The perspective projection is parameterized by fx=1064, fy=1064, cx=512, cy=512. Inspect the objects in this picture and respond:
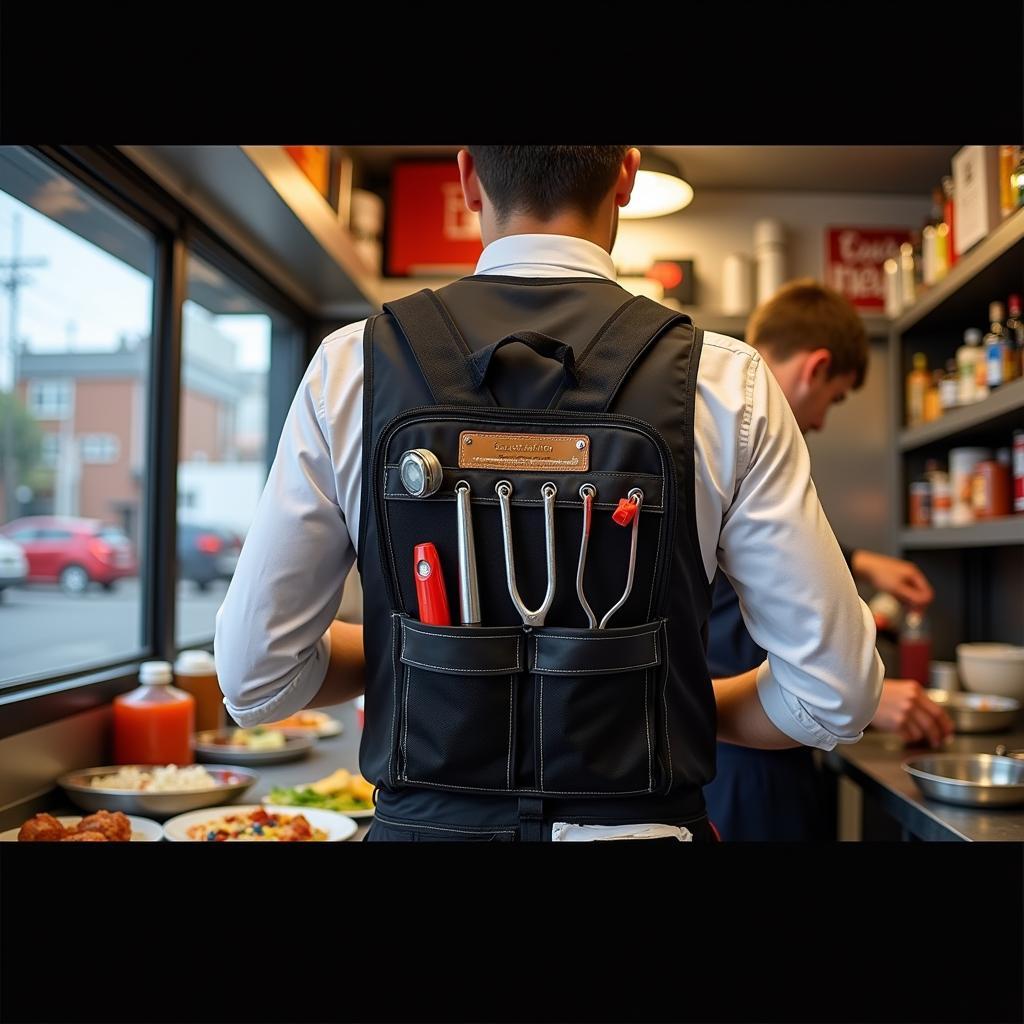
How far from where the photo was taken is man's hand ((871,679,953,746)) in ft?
5.89

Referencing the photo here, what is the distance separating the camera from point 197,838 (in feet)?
4.31

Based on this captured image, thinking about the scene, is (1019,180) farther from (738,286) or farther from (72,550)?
(72,550)

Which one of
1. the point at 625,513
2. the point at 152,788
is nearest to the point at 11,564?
the point at 152,788

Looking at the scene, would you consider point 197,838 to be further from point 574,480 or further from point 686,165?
point 686,165

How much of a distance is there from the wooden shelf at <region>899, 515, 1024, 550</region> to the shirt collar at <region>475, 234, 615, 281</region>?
129 centimetres

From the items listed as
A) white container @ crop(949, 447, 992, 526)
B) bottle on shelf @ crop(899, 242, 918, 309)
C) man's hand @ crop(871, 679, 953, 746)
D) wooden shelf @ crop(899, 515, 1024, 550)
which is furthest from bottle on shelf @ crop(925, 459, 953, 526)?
man's hand @ crop(871, 679, 953, 746)

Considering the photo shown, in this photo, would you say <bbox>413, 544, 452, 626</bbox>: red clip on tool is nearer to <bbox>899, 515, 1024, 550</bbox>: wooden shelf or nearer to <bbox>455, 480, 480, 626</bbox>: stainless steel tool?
<bbox>455, 480, 480, 626</bbox>: stainless steel tool

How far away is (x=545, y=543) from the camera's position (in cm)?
80

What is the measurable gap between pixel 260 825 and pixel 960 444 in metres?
2.15

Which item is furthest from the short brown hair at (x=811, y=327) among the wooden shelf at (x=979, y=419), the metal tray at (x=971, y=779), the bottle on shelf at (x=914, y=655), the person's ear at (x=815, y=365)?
the bottle on shelf at (x=914, y=655)

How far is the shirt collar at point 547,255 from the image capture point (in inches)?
34.9

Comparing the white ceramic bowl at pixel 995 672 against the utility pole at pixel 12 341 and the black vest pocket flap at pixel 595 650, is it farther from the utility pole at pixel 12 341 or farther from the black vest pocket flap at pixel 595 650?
the utility pole at pixel 12 341
